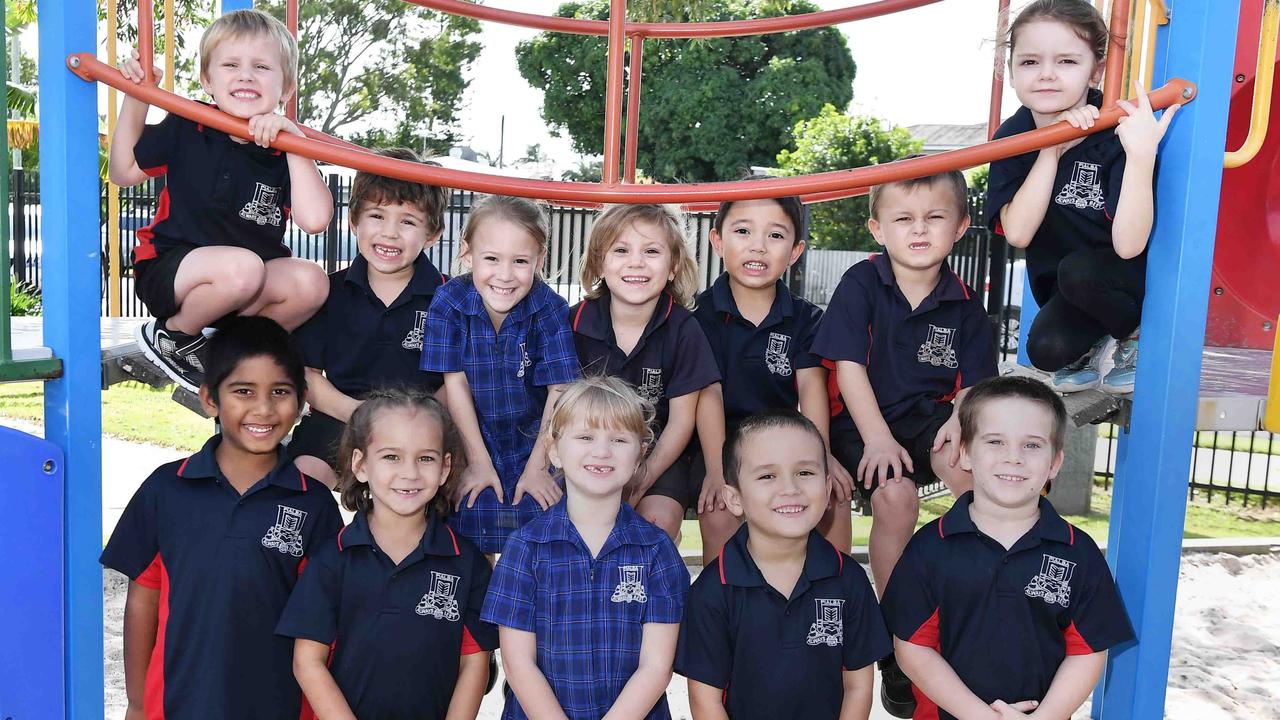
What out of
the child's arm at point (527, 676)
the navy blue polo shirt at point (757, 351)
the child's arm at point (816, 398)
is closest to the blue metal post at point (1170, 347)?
the child's arm at point (816, 398)

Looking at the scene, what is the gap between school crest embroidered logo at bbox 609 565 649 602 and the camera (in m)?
2.29

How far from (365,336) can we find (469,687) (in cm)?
90

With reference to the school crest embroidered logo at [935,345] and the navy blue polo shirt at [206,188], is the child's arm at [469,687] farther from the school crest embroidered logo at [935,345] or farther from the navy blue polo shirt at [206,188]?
the school crest embroidered logo at [935,345]

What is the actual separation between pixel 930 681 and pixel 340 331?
1.58 meters

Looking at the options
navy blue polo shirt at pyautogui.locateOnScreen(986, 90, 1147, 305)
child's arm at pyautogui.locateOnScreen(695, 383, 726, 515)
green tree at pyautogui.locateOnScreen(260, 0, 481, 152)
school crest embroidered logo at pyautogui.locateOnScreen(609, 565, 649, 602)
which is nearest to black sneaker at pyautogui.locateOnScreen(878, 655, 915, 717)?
child's arm at pyautogui.locateOnScreen(695, 383, 726, 515)

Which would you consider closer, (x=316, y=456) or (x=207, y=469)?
(x=207, y=469)

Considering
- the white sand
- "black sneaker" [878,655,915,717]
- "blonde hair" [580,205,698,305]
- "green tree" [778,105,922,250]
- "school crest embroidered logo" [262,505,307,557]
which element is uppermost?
"green tree" [778,105,922,250]

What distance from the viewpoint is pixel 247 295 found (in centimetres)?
246

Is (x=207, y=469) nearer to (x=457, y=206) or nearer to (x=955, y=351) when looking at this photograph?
(x=955, y=351)

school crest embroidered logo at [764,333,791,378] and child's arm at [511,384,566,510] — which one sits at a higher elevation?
school crest embroidered logo at [764,333,791,378]

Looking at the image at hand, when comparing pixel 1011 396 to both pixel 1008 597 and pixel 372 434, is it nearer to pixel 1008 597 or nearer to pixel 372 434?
pixel 1008 597

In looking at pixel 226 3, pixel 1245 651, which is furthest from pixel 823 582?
pixel 1245 651

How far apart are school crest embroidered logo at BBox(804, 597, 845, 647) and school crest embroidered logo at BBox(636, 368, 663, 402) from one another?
68cm

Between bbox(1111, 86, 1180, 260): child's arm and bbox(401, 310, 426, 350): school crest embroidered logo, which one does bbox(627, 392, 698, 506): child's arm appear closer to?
bbox(401, 310, 426, 350): school crest embroidered logo
